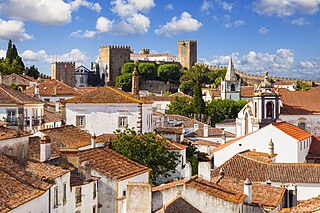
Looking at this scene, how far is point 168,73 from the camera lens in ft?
421

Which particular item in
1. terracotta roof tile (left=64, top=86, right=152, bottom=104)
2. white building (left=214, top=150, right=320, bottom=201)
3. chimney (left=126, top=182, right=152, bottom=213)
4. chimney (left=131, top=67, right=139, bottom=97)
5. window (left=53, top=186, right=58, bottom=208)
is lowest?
white building (left=214, top=150, right=320, bottom=201)

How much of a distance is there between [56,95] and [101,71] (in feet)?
193

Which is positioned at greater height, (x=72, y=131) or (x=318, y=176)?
(x=72, y=131)

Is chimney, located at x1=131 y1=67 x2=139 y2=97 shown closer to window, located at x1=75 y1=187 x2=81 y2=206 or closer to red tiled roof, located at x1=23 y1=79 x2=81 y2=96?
red tiled roof, located at x1=23 y1=79 x2=81 y2=96

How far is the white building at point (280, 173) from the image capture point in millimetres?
33688

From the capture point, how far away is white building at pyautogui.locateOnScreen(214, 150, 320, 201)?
3369 cm

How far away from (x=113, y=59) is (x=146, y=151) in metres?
94.9

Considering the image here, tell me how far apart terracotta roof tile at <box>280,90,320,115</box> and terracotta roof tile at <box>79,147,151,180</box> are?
31843 mm

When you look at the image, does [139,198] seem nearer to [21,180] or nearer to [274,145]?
[21,180]

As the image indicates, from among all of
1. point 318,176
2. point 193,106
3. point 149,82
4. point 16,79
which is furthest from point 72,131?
point 149,82

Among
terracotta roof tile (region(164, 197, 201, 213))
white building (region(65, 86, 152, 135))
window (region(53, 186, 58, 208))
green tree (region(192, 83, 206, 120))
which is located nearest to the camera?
terracotta roof tile (region(164, 197, 201, 213))

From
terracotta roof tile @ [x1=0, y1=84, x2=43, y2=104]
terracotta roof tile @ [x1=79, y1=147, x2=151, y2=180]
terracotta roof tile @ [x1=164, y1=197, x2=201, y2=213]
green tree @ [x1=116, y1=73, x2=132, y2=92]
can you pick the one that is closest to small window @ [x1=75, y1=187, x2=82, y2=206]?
terracotta roof tile @ [x1=79, y1=147, x2=151, y2=180]

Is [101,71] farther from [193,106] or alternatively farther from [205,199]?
[205,199]

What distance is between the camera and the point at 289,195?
86.8ft
